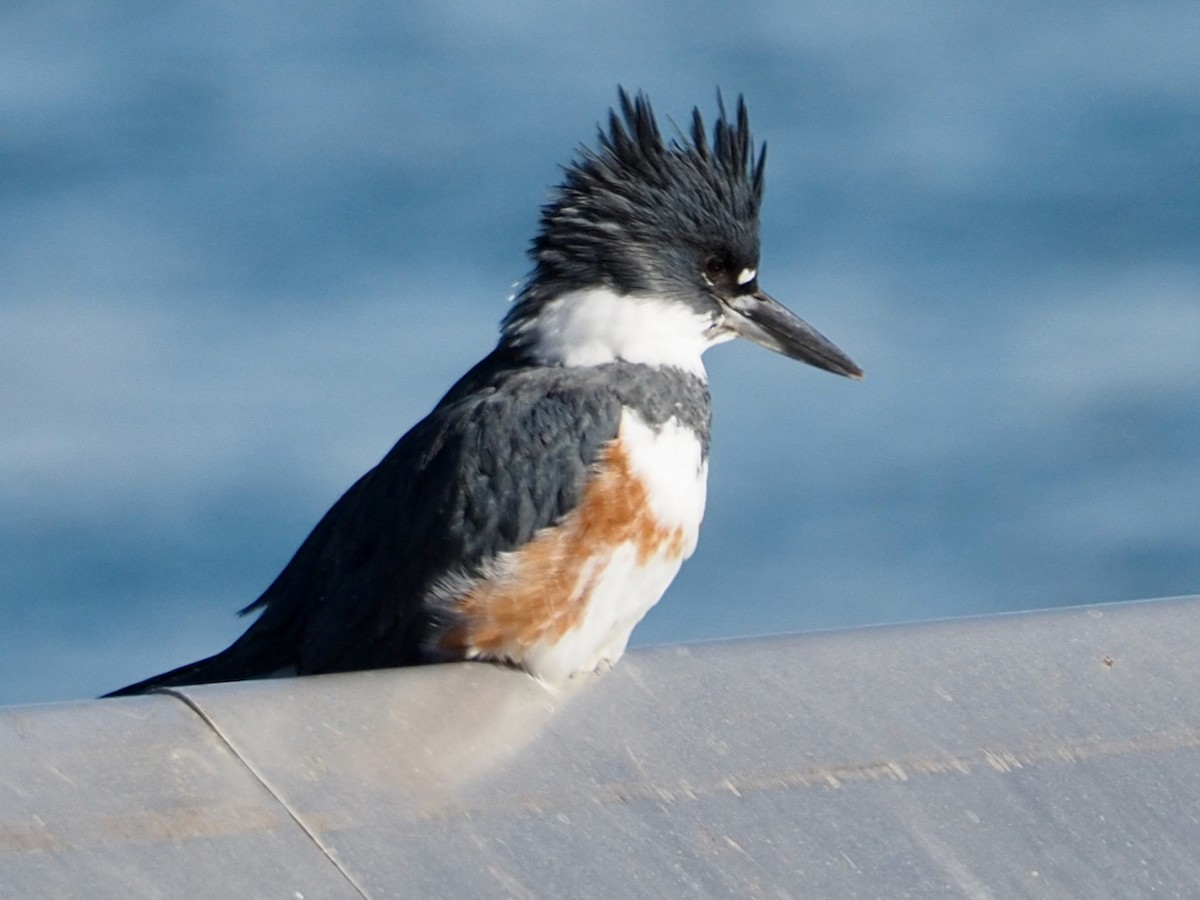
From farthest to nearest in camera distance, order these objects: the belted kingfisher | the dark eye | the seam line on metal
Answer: the dark eye, the belted kingfisher, the seam line on metal

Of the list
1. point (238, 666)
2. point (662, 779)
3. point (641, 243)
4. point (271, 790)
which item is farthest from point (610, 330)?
point (271, 790)

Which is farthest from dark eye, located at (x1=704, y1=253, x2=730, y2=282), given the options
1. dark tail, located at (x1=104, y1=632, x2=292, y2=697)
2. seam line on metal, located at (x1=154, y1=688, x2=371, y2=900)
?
seam line on metal, located at (x1=154, y1=688, x2=371, y2=900)

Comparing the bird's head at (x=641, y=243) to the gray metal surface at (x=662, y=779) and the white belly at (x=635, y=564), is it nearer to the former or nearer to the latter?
the white belly at (x=635, y=564)

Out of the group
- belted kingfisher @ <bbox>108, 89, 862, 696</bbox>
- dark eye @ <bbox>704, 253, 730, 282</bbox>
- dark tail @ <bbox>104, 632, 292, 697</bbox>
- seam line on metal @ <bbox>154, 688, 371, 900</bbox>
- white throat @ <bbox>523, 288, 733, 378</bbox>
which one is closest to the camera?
seam line on metal @ <bbox>154, 688, 371, 900</bbox>

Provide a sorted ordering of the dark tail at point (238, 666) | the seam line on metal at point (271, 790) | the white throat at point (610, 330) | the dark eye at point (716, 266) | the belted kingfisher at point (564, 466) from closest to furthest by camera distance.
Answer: the seam line on metal at point (271, 790) < the belted kingfisher at point (564, 466) < the dark tail at point (238, 666) < the white throat at point (610, 330) < the dark eye at point (716, 266)

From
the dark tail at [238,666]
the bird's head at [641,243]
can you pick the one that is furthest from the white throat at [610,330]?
the dark tail at [238,666]

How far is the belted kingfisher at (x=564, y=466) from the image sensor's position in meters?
3.03

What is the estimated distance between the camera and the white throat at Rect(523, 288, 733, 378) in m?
3.32

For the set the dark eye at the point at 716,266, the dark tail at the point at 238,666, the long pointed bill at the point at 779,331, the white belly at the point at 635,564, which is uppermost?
the dark eye at the point at 716,266

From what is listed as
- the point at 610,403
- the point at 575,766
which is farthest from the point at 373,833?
the point at 610,403

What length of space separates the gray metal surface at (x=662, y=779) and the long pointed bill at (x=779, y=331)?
139 cm

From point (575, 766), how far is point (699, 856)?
0.19 meters

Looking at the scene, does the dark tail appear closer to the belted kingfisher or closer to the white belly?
the belted kingfisher

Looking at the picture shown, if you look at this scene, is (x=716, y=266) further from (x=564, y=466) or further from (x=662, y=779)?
(x=662, y=779)
